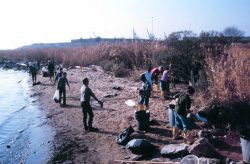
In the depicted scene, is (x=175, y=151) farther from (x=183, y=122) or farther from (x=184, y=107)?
(x=184, y=107)

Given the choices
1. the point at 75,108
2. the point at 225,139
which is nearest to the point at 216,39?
the point at 75,108

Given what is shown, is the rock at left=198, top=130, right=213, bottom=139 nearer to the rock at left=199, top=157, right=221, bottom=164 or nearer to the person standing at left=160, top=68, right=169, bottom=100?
the rock at left=199, top=157, right=221, bottom=164

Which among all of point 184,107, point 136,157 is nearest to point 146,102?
point 184,107

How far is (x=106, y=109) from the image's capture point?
16.8 m

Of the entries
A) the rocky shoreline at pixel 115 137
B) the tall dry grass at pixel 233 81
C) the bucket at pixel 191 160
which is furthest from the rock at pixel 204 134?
the bucket at pixel 191 160

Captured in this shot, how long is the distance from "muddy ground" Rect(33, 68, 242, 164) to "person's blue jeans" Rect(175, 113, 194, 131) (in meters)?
0.53

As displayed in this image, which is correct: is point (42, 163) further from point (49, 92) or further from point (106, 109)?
point (49, 92)

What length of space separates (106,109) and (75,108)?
7.28 ft

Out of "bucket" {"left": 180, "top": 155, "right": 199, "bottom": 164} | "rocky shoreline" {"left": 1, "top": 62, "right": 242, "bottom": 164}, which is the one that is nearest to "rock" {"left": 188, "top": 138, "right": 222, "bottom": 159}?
"rocky shoreline" {"left": 1, "top": 62, "right": 242, "bottom": 164}

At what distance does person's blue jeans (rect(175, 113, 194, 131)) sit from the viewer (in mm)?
10469

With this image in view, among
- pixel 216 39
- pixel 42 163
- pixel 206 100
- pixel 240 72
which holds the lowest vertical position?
pixel 42 163

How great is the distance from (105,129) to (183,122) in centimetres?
383

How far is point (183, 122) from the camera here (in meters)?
10.5

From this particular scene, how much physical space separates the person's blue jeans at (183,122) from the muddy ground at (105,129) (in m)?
0.53
